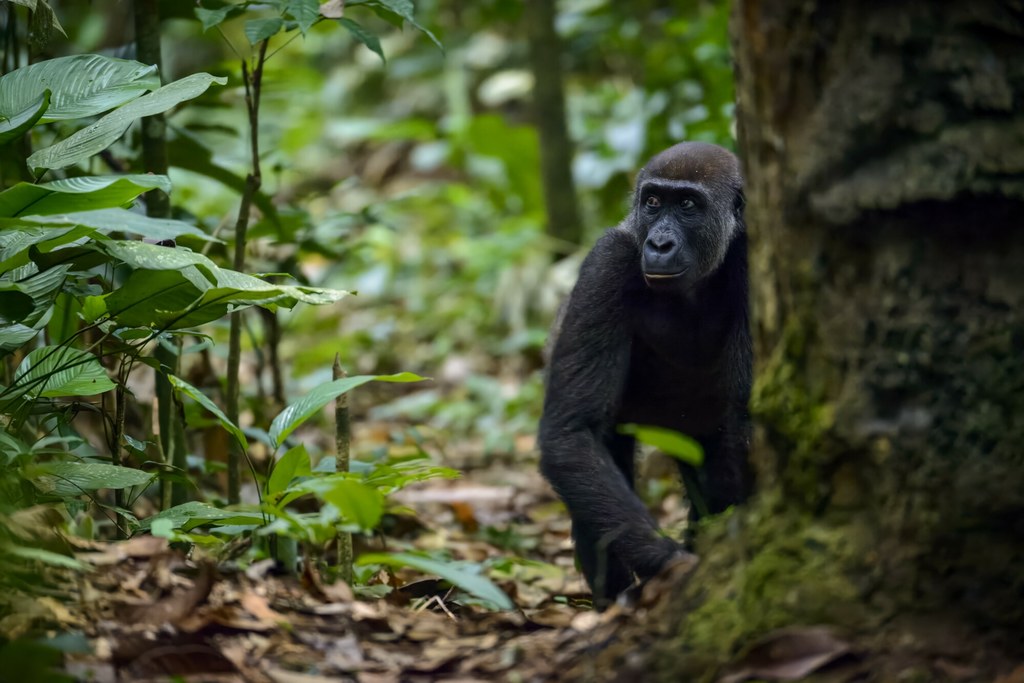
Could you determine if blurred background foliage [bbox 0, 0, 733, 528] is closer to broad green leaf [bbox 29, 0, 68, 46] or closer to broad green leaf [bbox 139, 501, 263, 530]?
broad green leaf [bbox 29, 0, 68, 46]

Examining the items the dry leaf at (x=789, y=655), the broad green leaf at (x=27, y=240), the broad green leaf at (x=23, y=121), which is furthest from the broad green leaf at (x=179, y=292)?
the dry leaf at (x=789, y=655)

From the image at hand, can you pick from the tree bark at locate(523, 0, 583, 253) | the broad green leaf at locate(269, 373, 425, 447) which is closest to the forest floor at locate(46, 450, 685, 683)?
the broad green leaf at locate(269, 373, 425, 447)

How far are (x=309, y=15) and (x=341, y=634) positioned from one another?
8.02 ft

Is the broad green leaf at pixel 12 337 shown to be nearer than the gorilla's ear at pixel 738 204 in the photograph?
Yes

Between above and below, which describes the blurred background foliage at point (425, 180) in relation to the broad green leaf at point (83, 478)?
above

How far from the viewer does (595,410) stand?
4.98m

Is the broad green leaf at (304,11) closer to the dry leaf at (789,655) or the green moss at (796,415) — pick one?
the green moss at (796,415)

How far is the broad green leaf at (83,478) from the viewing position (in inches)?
152

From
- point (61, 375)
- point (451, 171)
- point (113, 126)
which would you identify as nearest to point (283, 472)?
point (61, 375)

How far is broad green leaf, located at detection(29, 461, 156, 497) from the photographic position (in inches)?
152

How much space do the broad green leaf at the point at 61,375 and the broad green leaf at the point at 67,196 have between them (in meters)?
0.51

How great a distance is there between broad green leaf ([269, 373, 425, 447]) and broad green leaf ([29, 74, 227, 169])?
3.88ft

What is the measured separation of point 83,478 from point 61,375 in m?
0.43

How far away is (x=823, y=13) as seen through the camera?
276 cm
